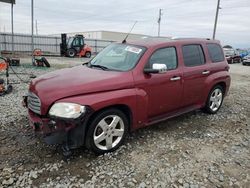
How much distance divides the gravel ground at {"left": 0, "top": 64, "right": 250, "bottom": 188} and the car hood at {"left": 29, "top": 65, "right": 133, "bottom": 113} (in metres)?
0.90

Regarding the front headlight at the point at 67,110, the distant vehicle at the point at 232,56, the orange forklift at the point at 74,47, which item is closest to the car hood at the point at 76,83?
the front headlight at the point at 67,110

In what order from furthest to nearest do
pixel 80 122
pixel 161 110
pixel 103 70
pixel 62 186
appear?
1. pixel 161 110
2. pixel 103 70
3. pixel 80 122
4. pixel 62 186

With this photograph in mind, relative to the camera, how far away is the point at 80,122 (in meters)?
3.22

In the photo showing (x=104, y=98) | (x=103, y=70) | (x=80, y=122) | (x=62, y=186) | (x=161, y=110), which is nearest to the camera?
(x=62, y=186)

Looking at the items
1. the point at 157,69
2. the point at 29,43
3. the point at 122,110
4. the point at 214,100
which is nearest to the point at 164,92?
the point at 157,69

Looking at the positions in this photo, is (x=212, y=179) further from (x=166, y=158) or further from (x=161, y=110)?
(x=161, y=110)

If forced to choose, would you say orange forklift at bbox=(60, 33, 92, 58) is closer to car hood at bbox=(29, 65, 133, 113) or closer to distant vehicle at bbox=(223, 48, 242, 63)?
distant vehicle at bbox=(223, 48, 242, 63)

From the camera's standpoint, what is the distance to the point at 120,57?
14.4ft

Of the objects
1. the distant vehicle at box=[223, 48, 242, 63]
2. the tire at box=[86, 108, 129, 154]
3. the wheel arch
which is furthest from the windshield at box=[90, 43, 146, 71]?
the distant vehicle at box=[223, 48, 242, 63]

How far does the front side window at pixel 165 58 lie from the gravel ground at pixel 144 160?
1309mm

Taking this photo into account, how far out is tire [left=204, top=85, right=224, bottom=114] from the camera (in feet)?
18.6

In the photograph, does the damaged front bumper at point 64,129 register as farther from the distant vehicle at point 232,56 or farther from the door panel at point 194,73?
the distant vehicle at point 232,56

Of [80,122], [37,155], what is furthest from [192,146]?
A: [37,155]

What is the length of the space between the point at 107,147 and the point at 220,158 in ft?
5.94
